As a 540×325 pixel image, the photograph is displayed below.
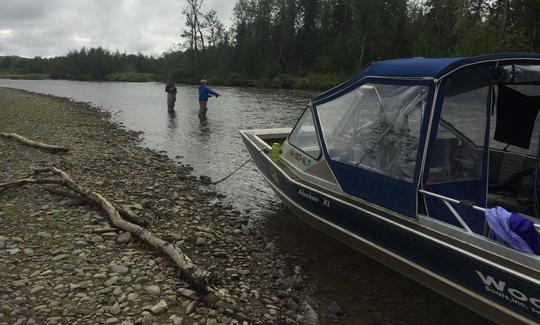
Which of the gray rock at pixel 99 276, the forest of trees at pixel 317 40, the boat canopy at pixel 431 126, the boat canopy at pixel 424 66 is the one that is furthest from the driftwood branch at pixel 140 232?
the forest of trees at pixel 317 40

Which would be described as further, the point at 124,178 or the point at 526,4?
the point at 526,4

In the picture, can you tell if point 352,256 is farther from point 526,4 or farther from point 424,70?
point 526,4

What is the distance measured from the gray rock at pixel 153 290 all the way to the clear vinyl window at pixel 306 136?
332cm

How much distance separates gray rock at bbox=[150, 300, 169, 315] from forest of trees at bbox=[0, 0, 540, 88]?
109ft

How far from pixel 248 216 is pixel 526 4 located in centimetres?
4015

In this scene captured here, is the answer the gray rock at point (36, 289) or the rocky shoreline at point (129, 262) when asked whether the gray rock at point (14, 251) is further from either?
the gray rock at point (36, 289)

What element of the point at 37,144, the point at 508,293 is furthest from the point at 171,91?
the point at 508,293

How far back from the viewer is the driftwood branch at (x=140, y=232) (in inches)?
188

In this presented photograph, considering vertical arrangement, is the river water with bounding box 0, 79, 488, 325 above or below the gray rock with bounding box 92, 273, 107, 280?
below

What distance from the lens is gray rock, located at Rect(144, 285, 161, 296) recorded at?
4590mm

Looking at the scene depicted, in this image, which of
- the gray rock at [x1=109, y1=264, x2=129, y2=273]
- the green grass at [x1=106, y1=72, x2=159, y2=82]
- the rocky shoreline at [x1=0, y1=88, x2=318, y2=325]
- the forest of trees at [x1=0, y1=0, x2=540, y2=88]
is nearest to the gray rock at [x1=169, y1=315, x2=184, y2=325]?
the rocky shoreline at [x1=0, y1=88, x2=318, y2=325]

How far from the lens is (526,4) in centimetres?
3728

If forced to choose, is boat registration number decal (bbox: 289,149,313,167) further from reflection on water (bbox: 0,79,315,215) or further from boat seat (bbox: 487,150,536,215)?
boat seat (bbox: 487,150,536,215)

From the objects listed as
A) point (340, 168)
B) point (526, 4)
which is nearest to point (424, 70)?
point (340, 168)
